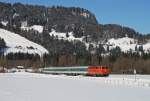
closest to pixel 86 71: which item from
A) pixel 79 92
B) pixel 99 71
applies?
pixel 99 71

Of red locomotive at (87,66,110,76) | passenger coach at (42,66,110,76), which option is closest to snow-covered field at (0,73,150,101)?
red locomotive at (87,66,110,76)

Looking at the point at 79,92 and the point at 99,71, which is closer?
the point at 79,92

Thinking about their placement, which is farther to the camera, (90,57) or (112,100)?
(90,57)

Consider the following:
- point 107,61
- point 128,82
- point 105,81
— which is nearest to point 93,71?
point 105,81

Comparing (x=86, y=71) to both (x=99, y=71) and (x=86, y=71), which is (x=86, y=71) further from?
(x=99, y=71)

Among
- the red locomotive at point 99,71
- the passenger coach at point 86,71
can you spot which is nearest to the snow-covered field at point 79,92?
the red locomotive at point 99,71

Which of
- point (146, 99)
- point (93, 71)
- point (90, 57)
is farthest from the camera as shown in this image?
point (90, 57)

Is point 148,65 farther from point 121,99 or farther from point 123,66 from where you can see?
point 121,99

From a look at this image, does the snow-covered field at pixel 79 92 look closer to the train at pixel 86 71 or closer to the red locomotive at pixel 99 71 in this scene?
the red locomotive at pixel 99 71

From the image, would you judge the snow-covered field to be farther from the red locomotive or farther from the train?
the train

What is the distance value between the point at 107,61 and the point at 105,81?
108 metres

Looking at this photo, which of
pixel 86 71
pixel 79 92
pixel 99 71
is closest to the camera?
pixel 79 92

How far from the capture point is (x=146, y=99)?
36000mm

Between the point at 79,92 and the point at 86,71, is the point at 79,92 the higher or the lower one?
the lower one
